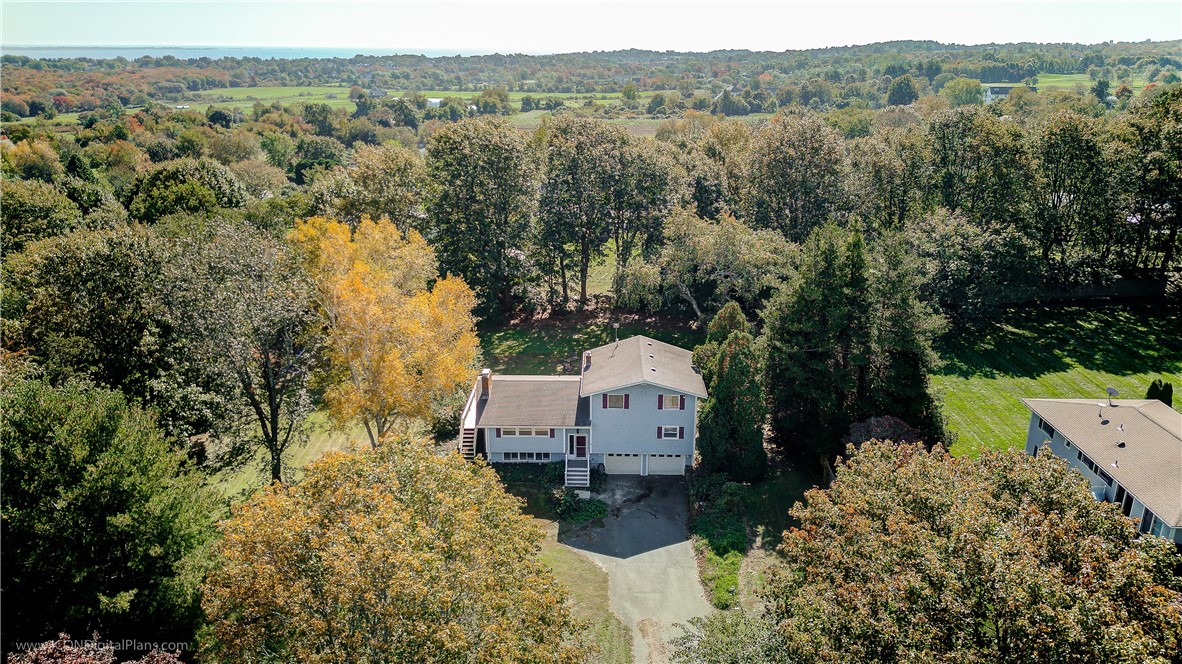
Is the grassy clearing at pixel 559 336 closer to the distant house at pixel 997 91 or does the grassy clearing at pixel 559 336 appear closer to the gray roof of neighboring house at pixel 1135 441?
the gray roof of neighboring house at pixel 1135 441

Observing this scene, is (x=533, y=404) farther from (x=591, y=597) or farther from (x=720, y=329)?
(x=591, y=597)

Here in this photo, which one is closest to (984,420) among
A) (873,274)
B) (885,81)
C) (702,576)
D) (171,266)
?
(873,274)

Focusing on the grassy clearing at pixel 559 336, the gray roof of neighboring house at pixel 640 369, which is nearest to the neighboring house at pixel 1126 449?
the gray roof of neighboring house at pixel 640 369

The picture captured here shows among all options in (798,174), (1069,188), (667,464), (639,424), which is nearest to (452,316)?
(639,424)

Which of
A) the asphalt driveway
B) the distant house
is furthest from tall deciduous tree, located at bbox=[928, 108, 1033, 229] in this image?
the distant house

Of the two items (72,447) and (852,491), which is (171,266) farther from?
(852,491)

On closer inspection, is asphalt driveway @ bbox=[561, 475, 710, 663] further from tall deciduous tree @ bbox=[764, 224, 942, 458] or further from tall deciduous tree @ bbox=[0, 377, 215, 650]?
tall deciduous tree @ bbox=[0, 377, 215, 650]
